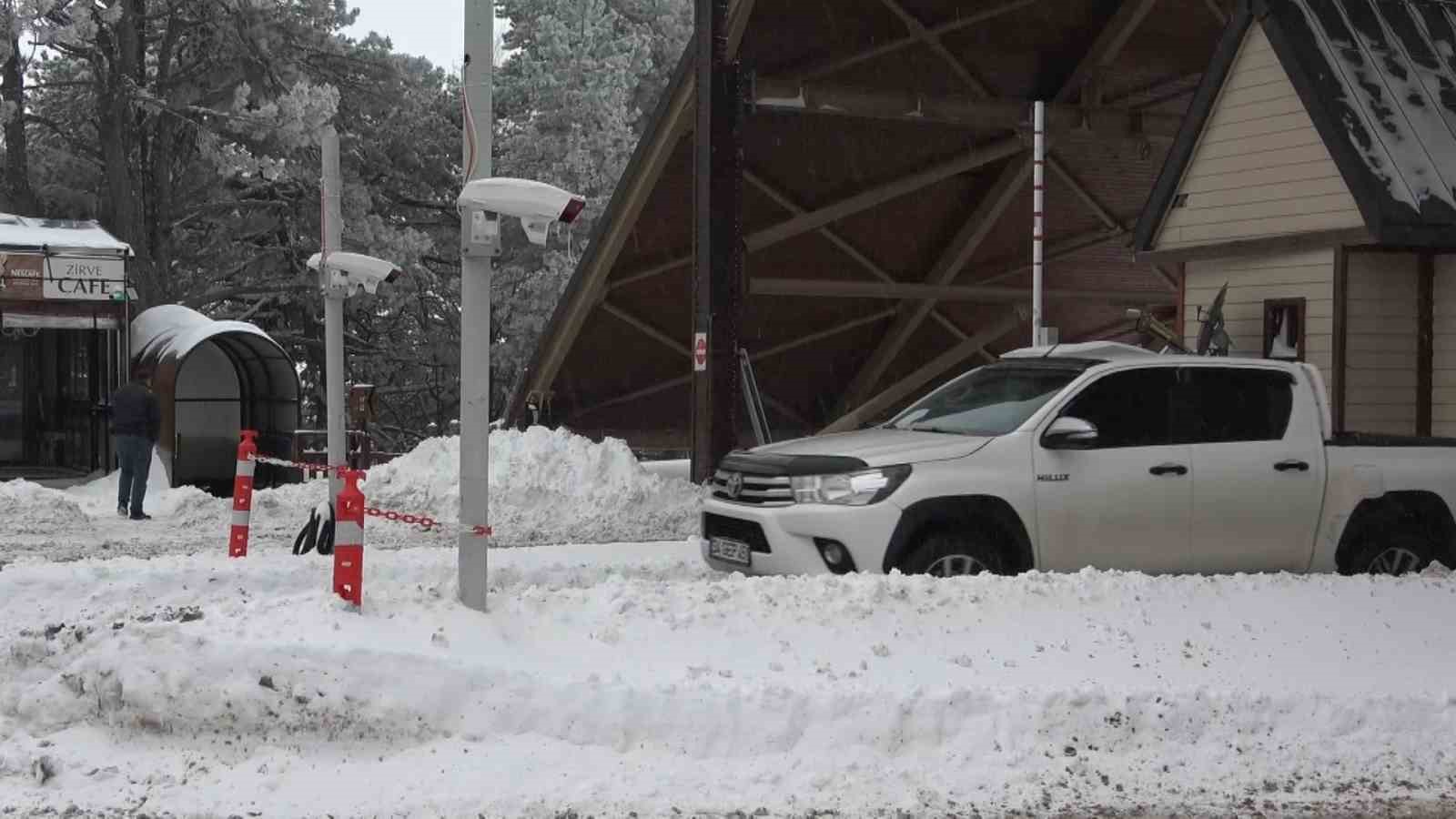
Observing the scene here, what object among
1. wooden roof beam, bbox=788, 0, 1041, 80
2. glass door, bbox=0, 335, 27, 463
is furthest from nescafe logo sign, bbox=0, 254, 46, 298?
wooden roof beam, bbox=788, 0, 1041, 80

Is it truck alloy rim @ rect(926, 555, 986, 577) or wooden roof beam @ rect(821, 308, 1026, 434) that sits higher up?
wooden roof beam @ rect(821, 308, 1026, 434)

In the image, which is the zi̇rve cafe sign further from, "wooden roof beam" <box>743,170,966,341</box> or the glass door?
"wooden roof beam" <box>743,170,966,341</box>

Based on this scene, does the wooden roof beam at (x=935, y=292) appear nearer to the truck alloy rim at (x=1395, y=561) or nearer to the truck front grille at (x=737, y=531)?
the truck front grille at (x=737, y=531)

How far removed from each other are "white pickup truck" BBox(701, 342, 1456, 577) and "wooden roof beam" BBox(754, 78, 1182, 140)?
8311mm

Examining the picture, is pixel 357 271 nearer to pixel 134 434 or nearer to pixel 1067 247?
pixel 134 434

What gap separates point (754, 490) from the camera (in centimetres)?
976

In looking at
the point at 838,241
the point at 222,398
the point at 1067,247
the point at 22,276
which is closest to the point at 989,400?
the point at 838,241

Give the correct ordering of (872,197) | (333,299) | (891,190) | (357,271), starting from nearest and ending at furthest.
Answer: (357,271)
(333,299)
(872,197)
(891,190)

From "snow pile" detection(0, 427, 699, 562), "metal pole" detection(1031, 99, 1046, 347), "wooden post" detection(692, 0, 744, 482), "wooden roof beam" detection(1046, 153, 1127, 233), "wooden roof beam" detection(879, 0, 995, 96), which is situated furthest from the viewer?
"wooden roof beam" detection(1046, 153, 1127, 233)

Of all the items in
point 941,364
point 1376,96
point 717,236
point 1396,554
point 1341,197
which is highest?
point 1376,96

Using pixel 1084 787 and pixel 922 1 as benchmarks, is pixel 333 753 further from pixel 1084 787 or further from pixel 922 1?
pixel 922 1

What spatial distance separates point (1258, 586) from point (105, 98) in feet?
90.6

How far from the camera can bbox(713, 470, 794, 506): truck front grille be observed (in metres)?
9.52

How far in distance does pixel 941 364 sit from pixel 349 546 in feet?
53.5
